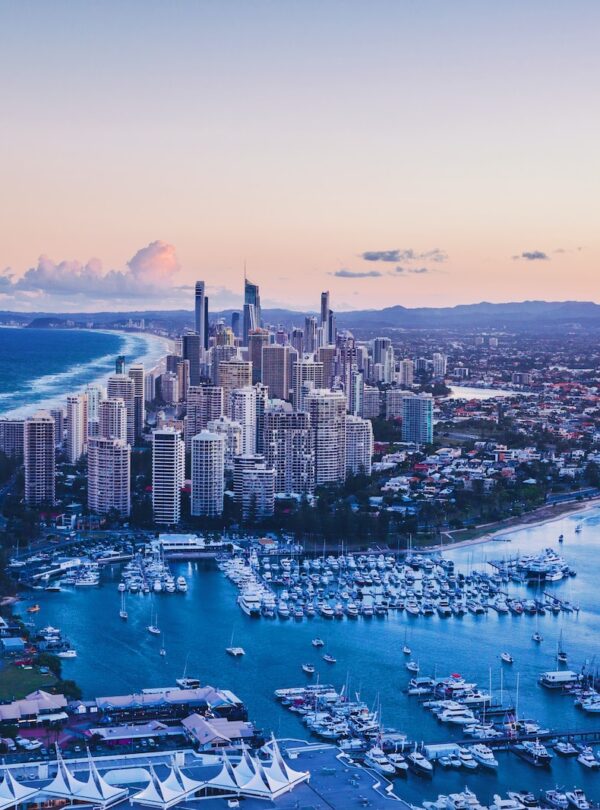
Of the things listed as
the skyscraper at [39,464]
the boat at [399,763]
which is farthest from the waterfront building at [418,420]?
the boat at [399,763]

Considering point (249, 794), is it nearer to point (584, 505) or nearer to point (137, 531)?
point (137, 531)

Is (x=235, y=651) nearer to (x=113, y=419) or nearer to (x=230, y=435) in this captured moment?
(x=230, y=435)

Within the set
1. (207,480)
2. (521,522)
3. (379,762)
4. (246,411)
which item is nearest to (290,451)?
(246,411)

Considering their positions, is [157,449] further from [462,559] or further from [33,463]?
[462,559]

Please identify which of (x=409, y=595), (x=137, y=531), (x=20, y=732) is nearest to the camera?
(x=20, y=732)

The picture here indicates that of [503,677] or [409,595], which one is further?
[409,595]

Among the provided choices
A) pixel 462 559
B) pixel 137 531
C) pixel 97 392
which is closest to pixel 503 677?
pixel 462 559

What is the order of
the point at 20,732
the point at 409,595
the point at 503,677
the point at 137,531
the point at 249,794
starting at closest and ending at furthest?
1. the point at 249,794
2. the point at 20,732
3. the point at 503,677
4. the point at 409,595
5. the point at 137,531
